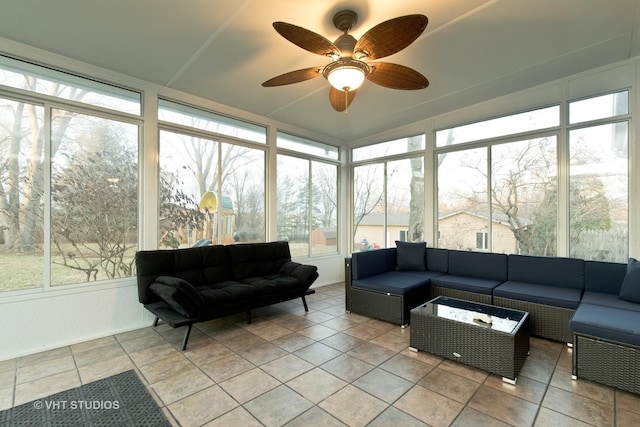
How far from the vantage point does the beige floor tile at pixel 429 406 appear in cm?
183

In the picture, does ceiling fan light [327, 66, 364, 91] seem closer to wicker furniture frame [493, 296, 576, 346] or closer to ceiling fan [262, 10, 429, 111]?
ceiling fan [262, 10, 429, 111]

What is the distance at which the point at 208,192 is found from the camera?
4.01m

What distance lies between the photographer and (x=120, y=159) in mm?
3318

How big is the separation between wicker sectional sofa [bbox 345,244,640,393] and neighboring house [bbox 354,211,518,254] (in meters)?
0.35

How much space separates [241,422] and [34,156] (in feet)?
10.3

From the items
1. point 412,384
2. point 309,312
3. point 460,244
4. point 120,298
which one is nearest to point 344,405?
point 412,384

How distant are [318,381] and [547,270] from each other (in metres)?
3.01

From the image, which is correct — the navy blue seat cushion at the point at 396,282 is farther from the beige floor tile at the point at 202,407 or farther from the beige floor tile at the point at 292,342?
the beige floor tile at the point at 202,407

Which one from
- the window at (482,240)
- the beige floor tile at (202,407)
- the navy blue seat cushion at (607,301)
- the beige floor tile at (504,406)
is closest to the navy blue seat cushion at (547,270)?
the navy blue seat cushion at (607,301)

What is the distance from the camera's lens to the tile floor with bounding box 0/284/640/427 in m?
1.86

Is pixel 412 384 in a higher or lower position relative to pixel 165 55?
lower

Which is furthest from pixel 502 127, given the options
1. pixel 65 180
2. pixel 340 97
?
pixel 65 180

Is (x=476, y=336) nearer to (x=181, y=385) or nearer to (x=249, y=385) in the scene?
(x=249, y=385)

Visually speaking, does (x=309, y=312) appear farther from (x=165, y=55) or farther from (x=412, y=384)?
(x=165, y=55)
